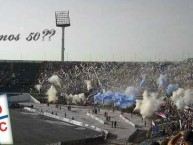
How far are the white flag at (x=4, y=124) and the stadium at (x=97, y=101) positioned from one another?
9.69m

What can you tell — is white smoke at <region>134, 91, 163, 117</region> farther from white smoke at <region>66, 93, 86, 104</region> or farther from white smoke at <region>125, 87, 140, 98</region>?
white smoke at <region>66, 93, 86, 104</region>

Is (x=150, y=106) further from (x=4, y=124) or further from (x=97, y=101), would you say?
(x=4, y=124)

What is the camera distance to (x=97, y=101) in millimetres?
62344

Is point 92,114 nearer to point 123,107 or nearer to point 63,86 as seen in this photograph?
point 123,107

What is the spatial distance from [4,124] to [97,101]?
57.8m

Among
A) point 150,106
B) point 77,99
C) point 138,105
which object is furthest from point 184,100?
point 77,99

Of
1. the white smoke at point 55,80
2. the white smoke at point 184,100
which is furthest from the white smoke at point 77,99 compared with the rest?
the white smoke at point 184,100

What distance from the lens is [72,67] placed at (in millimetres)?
89125

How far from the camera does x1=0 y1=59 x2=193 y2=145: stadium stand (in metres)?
34.4

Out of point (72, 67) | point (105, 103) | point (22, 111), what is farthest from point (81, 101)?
point (72, 67)

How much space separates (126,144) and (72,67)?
2382 inches

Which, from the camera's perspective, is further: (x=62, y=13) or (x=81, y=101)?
(x=62, y=13)

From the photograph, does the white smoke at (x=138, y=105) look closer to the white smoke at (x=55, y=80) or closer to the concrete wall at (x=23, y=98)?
the concrete wall at (x=23, y=98)

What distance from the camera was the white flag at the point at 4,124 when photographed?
4.61 meters
